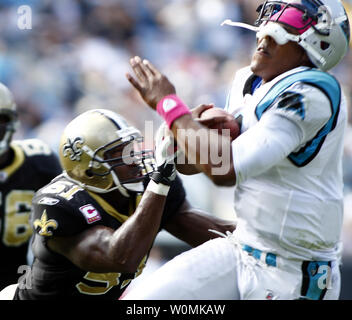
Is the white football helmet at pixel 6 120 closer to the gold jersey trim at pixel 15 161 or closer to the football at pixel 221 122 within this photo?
the gold jersey trim at pixel 15 161

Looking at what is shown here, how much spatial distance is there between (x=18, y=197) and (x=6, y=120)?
1.55 feet

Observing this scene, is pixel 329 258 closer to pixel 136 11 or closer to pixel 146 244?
pixel 146 244

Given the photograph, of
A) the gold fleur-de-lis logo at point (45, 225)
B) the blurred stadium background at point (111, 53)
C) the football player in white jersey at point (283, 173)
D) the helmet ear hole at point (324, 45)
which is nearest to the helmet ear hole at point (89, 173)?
the gold fleur-de-lis logo at point (45, 225)

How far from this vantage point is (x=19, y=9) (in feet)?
19.4

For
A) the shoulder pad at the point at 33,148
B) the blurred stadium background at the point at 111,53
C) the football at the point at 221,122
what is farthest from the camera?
the blurred stadium background at the point at 111,53

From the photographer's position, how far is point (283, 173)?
7.02ft

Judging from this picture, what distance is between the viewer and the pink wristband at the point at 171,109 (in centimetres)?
207

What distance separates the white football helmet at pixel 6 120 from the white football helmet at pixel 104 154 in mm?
984

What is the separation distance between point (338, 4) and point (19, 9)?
4261mm

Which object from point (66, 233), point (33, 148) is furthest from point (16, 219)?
point (66, 233)

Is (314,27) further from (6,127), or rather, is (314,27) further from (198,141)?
(6,127)

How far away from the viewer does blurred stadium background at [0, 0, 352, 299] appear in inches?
229
